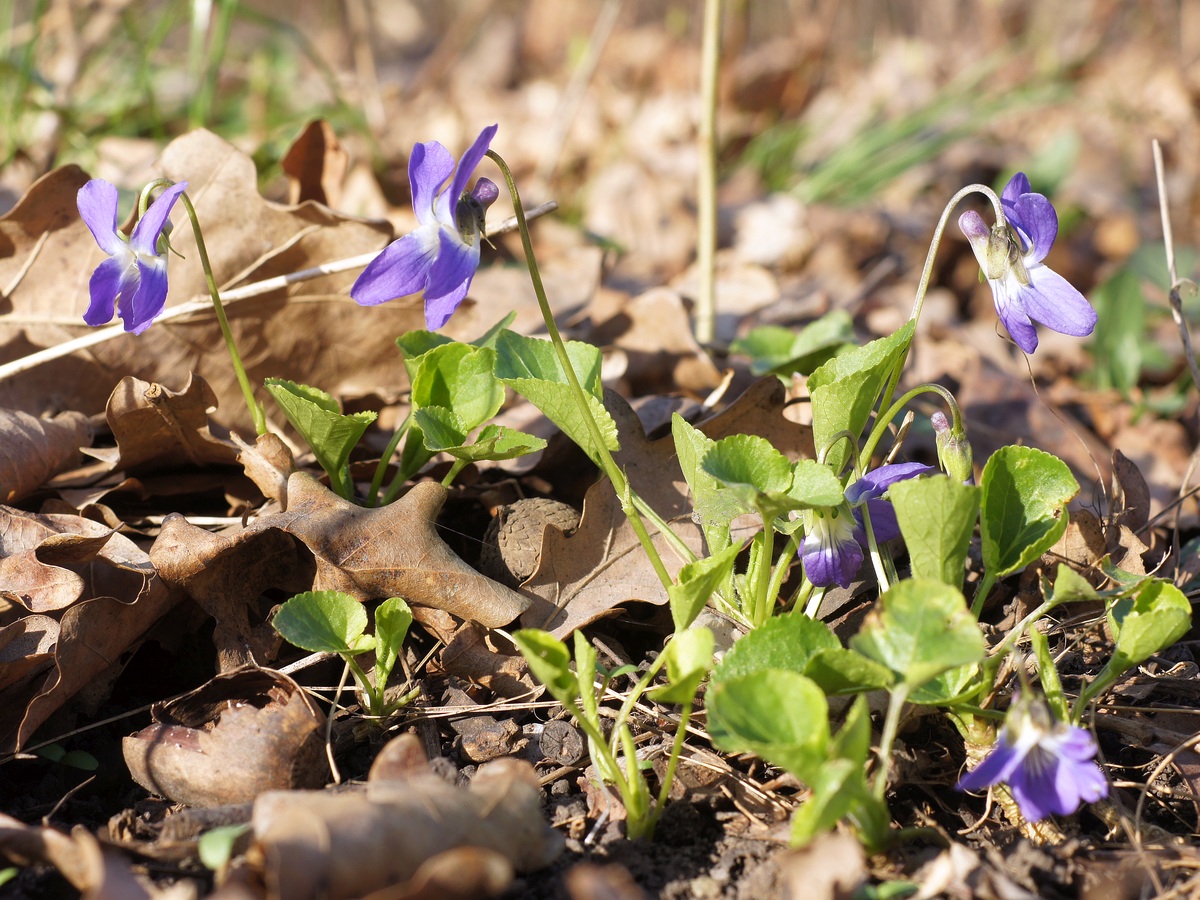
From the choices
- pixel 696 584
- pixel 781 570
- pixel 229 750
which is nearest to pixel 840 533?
pixel 781 570

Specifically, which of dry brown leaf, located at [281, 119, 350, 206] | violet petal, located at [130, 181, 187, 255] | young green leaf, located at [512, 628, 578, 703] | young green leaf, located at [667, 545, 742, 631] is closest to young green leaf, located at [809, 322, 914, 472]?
young green leaf, located at [667, 545, 742, 631]

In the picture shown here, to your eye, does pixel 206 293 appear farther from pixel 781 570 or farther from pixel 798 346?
pixel 781 570

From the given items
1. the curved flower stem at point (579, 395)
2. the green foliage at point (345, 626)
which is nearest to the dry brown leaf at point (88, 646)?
the green foliage at point (345, 626)

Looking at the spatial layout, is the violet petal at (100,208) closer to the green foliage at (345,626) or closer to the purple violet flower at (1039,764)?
the green foliage at (345,626)

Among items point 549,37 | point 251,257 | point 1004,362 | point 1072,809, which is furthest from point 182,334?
point 549,37

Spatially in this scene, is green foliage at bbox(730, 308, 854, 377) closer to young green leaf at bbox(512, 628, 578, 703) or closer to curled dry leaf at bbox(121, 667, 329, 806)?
young green leaf at bbox(512, 628, 578, 703)

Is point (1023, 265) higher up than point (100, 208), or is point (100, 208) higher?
point (100, 208)
